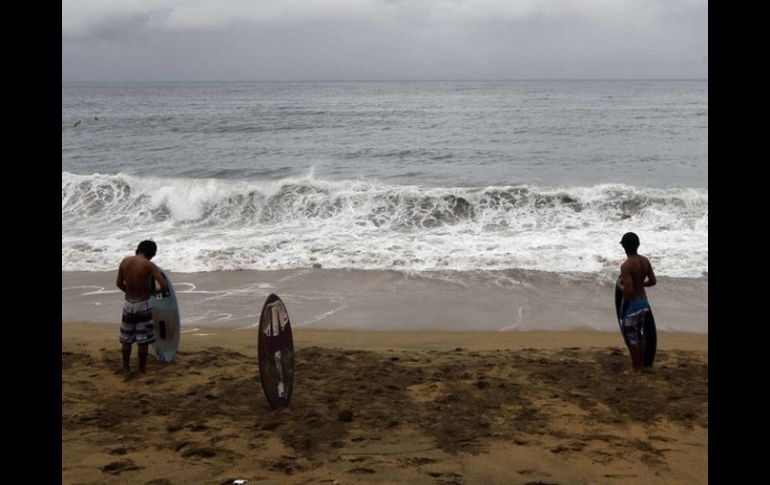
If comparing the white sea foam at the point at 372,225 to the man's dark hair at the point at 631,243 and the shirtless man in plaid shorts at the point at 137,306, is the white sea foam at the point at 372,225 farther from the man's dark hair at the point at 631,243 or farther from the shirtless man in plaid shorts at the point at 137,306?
the shirtless man in plaid shorts at the point at 137,306

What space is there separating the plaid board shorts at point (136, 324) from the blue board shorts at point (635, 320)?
14.8 ft

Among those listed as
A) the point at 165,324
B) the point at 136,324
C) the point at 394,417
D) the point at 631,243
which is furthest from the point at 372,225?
the point at 394,417

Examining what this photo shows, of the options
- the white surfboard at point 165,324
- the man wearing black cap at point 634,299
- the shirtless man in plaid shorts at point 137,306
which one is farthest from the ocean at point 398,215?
the shirtless man in plaid shorts at point 137,306

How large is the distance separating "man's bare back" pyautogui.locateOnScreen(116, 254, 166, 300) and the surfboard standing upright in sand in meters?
1.44

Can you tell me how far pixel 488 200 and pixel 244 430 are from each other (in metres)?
12.3

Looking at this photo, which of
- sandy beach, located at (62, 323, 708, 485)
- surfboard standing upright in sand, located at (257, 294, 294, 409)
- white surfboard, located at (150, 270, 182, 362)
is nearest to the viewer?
sandy beach, located at (62, 323, 708, 485)

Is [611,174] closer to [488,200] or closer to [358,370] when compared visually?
[488,200]

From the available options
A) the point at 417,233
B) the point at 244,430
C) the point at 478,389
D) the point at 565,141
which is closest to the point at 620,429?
the point at 478,389

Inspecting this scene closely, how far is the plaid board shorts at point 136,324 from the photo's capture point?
5.97 metres

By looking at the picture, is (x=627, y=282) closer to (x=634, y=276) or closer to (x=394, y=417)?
(x=634, y=276)

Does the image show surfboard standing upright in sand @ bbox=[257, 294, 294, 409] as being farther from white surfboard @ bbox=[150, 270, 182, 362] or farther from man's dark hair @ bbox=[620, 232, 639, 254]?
man's dark hair @ bbox=[620, 232, 639, 254]

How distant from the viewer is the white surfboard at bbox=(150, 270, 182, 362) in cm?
638

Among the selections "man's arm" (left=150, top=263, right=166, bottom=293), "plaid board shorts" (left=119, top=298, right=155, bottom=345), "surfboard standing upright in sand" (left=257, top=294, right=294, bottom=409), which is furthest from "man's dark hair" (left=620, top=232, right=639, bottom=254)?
"plaid board shorts" (left=119, top=298, right=155, bottom=345)
